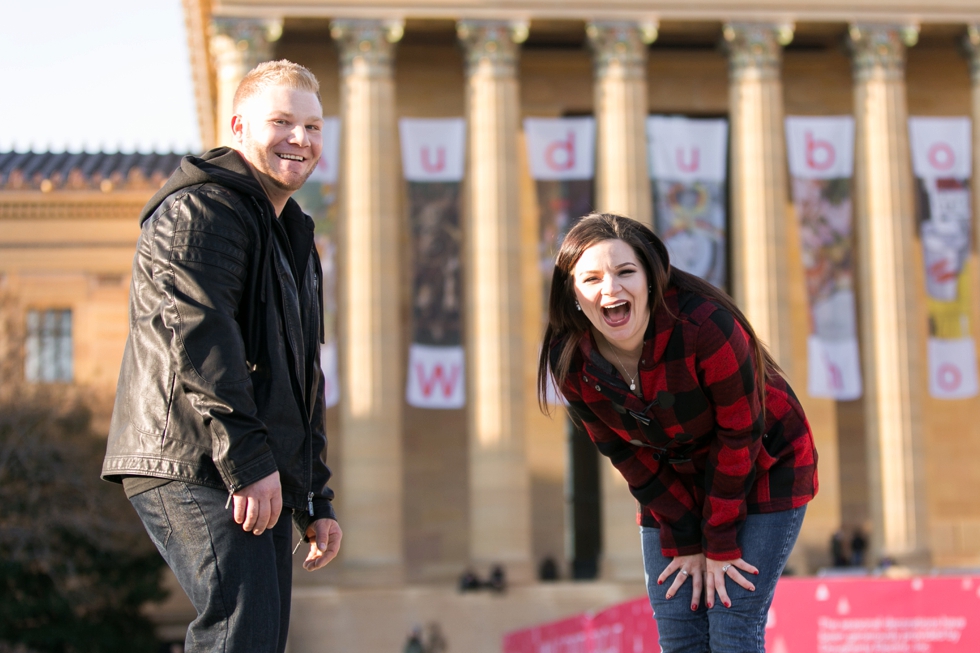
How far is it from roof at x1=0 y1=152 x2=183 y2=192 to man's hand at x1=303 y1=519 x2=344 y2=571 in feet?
111

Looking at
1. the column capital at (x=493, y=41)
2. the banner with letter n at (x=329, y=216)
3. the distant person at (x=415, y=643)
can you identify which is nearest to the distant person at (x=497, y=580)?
the distant person at (x=415, y=643)

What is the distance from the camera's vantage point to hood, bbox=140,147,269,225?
13.5 ft

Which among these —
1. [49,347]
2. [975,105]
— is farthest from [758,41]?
[49,347]

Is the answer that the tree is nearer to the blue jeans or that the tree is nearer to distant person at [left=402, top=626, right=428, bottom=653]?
distant person at [left=402, top=626, right=428, bottom=653]

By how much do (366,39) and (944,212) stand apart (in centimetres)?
1460

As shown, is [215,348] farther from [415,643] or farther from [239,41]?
[239,41]

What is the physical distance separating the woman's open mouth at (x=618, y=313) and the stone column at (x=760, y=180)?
27005 mm

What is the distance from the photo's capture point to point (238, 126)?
438 cm

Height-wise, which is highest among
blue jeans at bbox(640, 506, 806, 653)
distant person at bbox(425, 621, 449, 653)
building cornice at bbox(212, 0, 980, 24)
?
building cornice at bbox(212, 0, 980, 24)

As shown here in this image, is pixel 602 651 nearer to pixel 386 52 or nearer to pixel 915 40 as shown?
pixel 386 52

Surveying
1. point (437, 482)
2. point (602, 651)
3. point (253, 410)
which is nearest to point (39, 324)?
point (437, 482)

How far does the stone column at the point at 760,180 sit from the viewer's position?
103 feet

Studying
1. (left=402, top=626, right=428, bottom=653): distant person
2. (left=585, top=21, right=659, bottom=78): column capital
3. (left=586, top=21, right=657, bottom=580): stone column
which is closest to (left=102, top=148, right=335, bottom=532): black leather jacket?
(left=402, top=626, right=428, bottom=653): distant person

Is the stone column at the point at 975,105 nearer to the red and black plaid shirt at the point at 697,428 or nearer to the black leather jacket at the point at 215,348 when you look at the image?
the red and black plaid shirt at the point at 697,428
